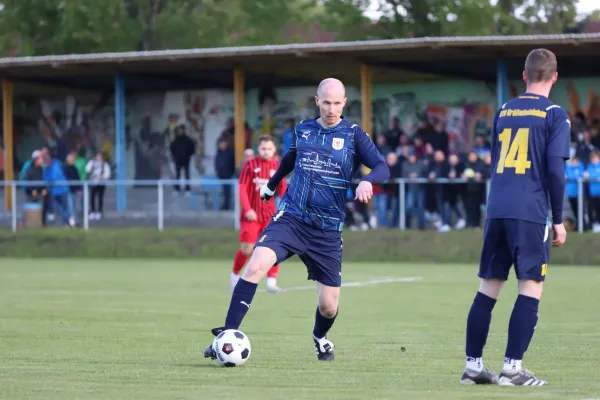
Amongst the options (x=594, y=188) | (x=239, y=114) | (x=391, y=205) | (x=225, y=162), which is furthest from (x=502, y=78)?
(x=225, y=162)

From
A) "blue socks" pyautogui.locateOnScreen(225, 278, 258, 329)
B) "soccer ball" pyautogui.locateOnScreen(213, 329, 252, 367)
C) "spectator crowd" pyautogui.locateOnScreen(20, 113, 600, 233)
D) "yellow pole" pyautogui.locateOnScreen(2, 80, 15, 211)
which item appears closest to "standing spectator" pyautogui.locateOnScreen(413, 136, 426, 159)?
"spectator crowd" pyautogui.locateOnScreen(20, 113, 600, 233)

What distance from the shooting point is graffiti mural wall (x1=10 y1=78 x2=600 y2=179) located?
3331 centimetres

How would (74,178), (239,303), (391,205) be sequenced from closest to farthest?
(239,303) → (391,205) → (74,178)

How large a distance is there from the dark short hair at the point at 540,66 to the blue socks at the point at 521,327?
53.6 inches

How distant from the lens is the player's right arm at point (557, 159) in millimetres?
7648

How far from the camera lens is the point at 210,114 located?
36.3m

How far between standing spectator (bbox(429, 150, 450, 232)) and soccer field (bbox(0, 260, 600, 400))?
12.5ft

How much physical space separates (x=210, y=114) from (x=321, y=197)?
27.3 meters

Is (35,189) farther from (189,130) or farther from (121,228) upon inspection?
(189,130)

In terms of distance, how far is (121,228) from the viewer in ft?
92.4

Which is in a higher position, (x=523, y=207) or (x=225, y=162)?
(x=225, y=162)

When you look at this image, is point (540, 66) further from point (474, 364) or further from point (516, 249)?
point (474, 364)

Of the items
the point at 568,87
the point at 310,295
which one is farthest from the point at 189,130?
the point at 310,295

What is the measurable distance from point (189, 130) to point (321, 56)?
906 centimetres
